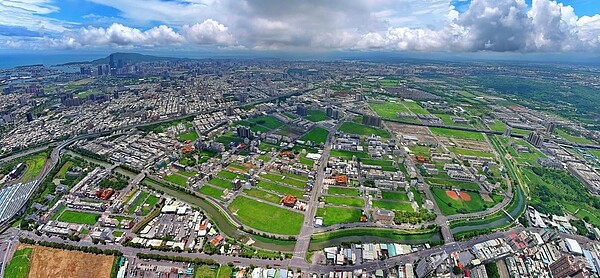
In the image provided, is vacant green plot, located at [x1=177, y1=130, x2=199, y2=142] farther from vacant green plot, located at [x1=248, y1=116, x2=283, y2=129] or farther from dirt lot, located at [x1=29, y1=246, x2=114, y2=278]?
dirt lot, located at [x1=29, y1=246, x2=114, y2=278]

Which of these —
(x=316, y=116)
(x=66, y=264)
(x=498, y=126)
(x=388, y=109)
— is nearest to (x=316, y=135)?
(x=316, y=116)

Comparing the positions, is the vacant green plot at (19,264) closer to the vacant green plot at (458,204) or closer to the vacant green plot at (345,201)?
the vacant green plot at (345,201)

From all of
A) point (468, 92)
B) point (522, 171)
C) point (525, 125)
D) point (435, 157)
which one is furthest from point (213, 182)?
point (468, 92)

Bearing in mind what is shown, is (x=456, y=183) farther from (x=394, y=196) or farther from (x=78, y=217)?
(x=78, y=217)

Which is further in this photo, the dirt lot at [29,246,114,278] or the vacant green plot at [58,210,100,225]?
the vacant green plot at [58,210,100,225]

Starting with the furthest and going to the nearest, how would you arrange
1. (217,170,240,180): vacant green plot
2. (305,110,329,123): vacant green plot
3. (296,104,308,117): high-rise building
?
1. (296,104,308,117): high-rise building
2. (305,110,329,123): vacant green plot
3. (217,170,240,180): vacant green plot

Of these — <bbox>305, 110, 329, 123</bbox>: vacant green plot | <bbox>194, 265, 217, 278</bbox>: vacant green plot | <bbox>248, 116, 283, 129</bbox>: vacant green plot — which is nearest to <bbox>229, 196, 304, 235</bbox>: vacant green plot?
<bbox>194, 265, 217, 278</bbox>: vacant green plot
